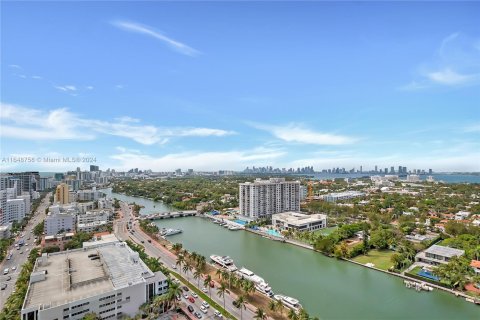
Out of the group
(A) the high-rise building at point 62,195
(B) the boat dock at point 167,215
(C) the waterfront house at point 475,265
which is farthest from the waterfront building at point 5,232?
(C) the waterfront house at point 475,265

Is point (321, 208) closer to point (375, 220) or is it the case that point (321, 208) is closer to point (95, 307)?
point (375, 220)

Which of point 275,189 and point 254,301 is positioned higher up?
point 275,189

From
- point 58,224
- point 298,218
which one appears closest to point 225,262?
point 298,218

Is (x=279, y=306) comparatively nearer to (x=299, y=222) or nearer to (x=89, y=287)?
(x=89, y=287)

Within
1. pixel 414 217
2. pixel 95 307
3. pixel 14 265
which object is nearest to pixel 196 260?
pixel 95 307

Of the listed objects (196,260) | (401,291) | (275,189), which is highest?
(275,189)

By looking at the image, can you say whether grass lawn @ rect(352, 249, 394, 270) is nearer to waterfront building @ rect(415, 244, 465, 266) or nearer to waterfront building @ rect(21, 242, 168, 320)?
waterfront building @ rect(415, 244, 465, 266)
